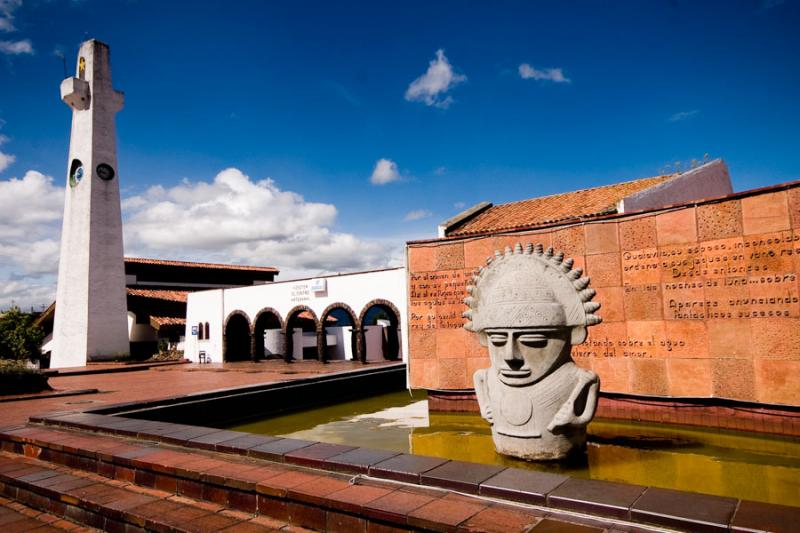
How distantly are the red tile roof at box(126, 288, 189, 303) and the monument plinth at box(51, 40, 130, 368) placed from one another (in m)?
4.28

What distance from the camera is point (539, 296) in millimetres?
5316

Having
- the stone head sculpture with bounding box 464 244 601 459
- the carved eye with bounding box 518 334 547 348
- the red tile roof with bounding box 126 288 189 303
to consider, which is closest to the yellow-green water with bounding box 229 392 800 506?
the stone head sculpture with bounding box 464 244 601 459

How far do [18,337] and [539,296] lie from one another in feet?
80.5

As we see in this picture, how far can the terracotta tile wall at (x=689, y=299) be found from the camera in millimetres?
6840

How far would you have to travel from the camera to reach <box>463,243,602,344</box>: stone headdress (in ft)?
17.2

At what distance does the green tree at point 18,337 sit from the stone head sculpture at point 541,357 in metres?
21.6

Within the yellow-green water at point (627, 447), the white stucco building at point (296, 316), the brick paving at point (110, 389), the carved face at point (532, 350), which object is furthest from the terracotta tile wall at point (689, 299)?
the white stucco building at point (296, 316)

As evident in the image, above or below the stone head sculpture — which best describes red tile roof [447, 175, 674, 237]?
above

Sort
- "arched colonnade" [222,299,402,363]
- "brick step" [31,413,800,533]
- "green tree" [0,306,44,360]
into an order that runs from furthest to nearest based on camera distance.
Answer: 1. "arched colonnade" [222,299,402,363]
2. "green tree" [0,306,44,360]
3. "brick step" [31,413,800,533]

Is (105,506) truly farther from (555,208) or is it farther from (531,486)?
(555,208)

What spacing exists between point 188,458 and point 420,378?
541 cm

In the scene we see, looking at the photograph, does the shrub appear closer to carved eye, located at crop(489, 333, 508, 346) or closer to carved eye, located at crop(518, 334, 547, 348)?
carved eye, located at crop(489, 333, 508, 346)

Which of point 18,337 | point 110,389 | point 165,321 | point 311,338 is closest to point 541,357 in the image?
point 110,389

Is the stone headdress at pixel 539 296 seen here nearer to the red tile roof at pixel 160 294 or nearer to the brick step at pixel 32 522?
the brick step at pixel 32 522
